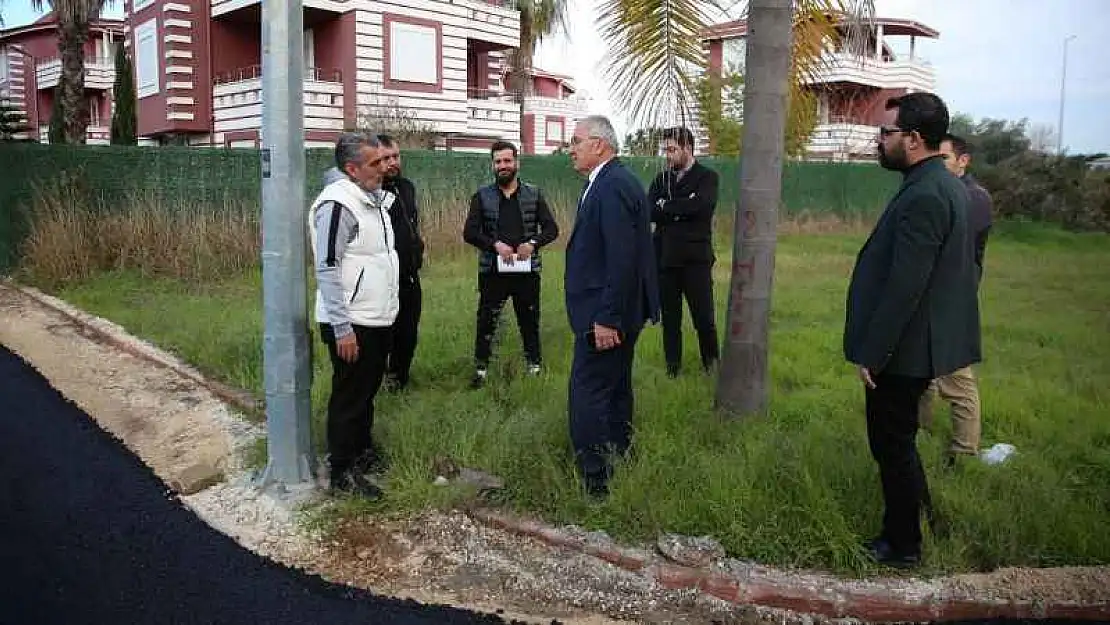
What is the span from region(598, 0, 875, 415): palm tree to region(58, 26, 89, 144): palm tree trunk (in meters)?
19.3

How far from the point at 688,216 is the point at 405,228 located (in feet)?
6.87

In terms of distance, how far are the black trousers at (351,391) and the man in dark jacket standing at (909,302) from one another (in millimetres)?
2463

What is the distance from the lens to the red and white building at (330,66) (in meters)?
25.4

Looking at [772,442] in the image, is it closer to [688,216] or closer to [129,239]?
[688,216]

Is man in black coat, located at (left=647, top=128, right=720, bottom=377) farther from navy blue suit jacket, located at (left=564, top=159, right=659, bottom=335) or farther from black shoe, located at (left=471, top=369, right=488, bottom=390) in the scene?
navy blue suit jacket, located at (left=564, top=159, right=659, bottom=335)

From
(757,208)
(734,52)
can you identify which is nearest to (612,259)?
(757,208)

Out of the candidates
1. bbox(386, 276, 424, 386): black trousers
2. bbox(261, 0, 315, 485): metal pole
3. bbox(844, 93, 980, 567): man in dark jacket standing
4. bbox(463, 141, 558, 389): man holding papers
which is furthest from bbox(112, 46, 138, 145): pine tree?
bbox(844, 93, 980, 567): man in dark jacket standing

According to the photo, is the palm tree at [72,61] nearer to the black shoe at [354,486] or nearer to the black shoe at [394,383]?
the black shoe at [394,383]

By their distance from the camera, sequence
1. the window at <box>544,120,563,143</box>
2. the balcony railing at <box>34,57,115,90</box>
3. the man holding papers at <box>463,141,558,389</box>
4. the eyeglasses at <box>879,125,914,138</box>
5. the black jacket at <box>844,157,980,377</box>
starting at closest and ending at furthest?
the black jacket at <box>844,157,980,377</box> < the eyeglasses at <box>879,125,914,138</box> < the man holding papers at <box>463,141,558,389</box> < the window at <box>544,120,563,143</box> < the balcony railing at <box>34,57,115,90</box>

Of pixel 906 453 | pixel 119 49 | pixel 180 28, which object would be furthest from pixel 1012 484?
pixel 119 49

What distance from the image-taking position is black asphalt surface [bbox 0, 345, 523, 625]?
3.68m

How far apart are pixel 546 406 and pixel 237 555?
2239 mm

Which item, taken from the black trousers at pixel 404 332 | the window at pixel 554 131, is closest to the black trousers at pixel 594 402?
the black trousers at pixel 404 332

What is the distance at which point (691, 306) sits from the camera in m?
6.96
